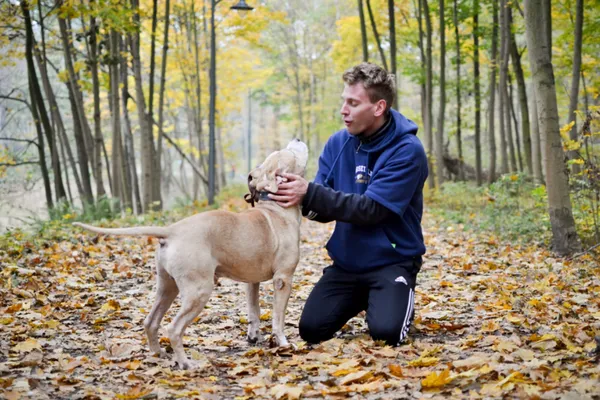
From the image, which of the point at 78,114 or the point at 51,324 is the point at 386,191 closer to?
the point at 51,324

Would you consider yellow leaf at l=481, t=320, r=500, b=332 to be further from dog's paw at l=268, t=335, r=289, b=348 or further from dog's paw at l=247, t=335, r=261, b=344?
dog's paw at l=247, t=335, r=261, b=344

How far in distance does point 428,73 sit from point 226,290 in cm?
1169

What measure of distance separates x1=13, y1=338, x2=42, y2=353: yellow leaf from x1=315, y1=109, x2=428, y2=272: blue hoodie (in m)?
2.44

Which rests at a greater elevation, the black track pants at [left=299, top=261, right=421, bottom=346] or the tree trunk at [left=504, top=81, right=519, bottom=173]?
the tree trunk at [left=504, top=81, right=519, bottom=173]

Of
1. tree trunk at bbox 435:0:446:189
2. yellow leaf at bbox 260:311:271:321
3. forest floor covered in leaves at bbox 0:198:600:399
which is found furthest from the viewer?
tree trunk at bbox 435:0:446:189

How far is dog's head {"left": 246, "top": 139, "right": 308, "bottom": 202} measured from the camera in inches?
177

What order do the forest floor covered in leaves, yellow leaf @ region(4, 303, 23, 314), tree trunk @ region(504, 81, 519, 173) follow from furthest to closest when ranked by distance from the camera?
tree trunk @ region(504, 81, 519, 173), yellow leaf @ region(4, 303, 23, 314), the forest floor covered in leaves

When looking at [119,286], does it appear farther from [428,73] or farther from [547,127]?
[428,73]

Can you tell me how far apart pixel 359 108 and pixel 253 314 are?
1.89 meters

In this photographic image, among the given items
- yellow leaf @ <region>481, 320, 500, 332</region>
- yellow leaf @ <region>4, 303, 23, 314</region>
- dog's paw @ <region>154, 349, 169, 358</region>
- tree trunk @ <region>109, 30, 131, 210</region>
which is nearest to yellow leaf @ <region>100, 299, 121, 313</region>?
yellow leaf @ <region>4, 303, 23, 314</region>

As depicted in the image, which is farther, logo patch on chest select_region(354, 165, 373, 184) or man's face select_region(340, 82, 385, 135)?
logo patch on chest select_region(354, 165, 373, 184)

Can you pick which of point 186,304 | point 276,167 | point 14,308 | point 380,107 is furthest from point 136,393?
point 380,107

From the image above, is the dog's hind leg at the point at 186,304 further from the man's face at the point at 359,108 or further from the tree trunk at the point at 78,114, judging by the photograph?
the tree trunk at the point at 78,114

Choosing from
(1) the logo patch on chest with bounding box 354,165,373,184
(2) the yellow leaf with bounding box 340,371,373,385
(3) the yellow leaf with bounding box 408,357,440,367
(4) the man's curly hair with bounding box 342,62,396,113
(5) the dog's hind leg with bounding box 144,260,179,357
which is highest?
(4) the man's curly hair with bounding box 342,62,396,113
